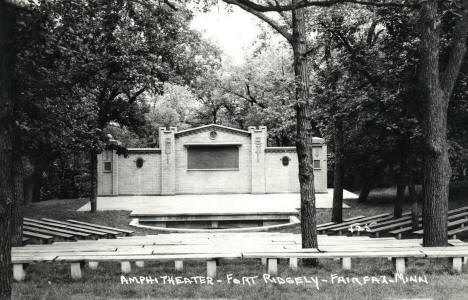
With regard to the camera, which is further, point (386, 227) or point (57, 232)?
Result: point (386, 227)

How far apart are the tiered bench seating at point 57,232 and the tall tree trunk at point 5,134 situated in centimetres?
751

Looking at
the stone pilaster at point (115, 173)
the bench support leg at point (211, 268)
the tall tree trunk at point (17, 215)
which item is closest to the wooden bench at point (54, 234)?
the tall tree trunk at point (17, 215)

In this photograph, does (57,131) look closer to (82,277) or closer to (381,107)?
(82,277)

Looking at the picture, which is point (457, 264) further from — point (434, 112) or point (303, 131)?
point (303, 131)

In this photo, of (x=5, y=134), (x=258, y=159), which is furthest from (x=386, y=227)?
(x=258, y=159)

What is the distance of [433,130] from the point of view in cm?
1005

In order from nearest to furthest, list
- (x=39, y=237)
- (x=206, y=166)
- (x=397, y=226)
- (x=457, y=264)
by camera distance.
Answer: (x=457, y=264) → (x=39, y=237) → (x=397, y=226) → (x=206, y=166)

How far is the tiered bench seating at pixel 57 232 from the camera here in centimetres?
1306

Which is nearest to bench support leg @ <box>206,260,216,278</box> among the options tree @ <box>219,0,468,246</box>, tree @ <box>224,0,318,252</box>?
tree @ <box>224,0,318,252</box>

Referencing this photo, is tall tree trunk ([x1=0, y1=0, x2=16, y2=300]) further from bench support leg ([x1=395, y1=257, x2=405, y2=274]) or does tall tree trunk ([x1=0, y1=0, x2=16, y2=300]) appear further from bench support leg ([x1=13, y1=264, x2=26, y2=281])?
bench support leg ([x1=395, y1=257, x2=405, y2=274])

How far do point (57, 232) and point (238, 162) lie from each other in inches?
681

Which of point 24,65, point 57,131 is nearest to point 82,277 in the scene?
point 24,65

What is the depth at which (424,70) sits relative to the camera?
10.1 metres

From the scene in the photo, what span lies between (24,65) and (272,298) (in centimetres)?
622
